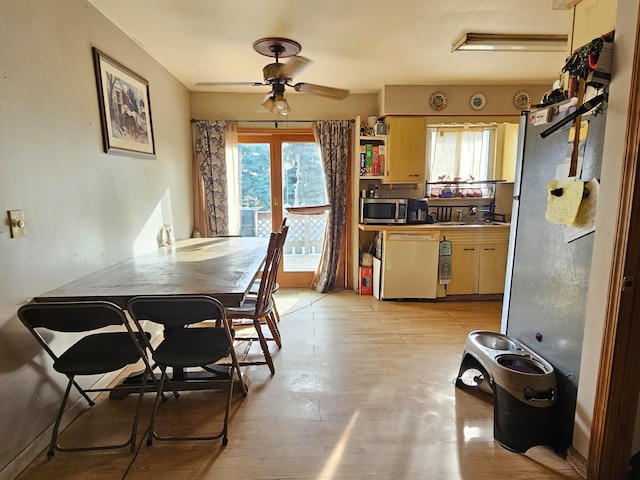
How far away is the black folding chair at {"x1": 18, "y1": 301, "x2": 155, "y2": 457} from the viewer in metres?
1.52

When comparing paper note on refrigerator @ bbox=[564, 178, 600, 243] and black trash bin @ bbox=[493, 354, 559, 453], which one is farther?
black trash bin @ bbox=[493, 354, 559, 453]

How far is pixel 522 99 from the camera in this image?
393 centimetres

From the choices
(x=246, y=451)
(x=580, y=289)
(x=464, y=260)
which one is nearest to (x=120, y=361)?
(x=246, y=451)

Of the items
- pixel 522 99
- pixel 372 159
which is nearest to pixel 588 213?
pixel 372 159

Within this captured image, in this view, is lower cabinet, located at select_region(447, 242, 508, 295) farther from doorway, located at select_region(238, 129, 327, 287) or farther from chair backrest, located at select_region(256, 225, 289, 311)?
chair backrest, located at select_region(256, 225, 289, 311)

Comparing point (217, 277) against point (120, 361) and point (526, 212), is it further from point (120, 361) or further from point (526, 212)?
point (526, 212)

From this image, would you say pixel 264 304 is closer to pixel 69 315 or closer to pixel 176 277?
pixel 176 277

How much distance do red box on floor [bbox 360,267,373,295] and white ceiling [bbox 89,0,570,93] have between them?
7.00ft

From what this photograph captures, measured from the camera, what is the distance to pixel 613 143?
136cm

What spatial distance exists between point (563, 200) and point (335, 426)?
1.61 metres

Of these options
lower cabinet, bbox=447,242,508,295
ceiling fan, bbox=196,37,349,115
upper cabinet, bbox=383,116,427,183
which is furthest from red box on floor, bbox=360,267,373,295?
ceiling fan, bbox=196,37,349,115

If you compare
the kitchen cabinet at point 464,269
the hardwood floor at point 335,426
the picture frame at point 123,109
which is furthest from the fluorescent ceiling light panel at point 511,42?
the picture frame at point 123,109

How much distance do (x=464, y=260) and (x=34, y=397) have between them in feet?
12.4

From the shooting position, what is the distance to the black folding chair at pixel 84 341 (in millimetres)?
1521
